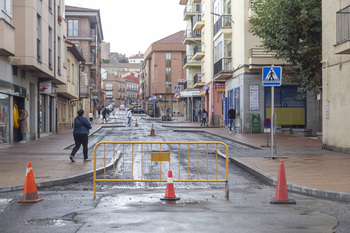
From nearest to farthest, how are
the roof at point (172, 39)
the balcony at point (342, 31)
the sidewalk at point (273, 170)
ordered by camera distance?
the sidewalk at point (273, 170) → the balcony at point (342, 31) → the roof at point (172, 39)

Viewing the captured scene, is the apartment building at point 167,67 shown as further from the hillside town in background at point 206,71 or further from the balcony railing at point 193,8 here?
the balcony railing at point 193,8

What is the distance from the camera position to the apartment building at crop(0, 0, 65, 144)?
18.7 m

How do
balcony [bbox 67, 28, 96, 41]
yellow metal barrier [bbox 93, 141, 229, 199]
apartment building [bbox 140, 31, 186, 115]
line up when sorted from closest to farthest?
yellow metal barrier [bbox 93, 141, 229, 199], balcony [bbox 67, 28, 96, 41], apartment building [bbox 140, 31, 186, 115]

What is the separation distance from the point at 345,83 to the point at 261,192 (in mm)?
8587

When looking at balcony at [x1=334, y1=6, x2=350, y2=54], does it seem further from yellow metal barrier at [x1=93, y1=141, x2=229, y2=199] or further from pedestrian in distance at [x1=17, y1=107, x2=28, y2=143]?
pedestrian in distance at [x1=17, y1=107, x2=28, y2=143]

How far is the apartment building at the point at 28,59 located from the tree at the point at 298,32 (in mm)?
11127

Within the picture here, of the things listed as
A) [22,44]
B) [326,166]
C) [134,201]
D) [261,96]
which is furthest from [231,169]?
[261,96]

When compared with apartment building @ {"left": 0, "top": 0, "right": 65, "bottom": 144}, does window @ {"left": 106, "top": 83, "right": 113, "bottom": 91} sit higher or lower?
higher

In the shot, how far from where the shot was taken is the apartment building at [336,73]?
15.5 metres

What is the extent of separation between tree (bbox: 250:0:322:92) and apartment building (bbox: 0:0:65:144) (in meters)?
11.1

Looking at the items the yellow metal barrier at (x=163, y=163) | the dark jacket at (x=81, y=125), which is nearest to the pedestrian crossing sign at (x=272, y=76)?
the yellow metal barrier at (x=163, y=163)

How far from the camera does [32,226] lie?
5949mm

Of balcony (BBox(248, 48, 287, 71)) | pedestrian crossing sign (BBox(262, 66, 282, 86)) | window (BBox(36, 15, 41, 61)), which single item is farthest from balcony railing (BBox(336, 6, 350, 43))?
window (BBox(36, 15, 41, 61))

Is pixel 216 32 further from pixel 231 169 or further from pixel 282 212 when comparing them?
pixel 282 212
